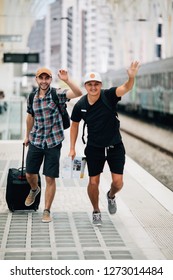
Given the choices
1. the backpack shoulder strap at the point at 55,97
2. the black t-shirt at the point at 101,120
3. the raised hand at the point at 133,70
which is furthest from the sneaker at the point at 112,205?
the raised hand at the point at 133,70

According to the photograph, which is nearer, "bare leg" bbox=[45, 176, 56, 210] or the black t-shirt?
the black t-shirt

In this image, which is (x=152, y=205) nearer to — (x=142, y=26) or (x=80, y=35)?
(x=142, y=26)

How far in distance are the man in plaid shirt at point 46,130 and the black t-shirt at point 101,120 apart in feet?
0.60

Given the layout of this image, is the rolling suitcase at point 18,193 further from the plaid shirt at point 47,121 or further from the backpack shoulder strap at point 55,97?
the backpack shoulder strap at point 55,97

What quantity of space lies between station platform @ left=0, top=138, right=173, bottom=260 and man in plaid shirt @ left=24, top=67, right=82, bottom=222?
0.36 metres

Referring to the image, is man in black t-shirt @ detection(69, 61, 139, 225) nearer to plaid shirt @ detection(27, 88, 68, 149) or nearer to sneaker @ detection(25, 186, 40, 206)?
plaid shirt @ detection(27, 88, 68, 149)

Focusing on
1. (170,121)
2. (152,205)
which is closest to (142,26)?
(170,121)

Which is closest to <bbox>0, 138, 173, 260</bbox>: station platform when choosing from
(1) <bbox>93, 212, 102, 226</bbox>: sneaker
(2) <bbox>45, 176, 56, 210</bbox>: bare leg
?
(1) <bbox>93, 212, 102, 226</bbox>: sneaker

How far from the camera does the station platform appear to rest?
4715mm

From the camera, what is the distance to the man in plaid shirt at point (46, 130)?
18.1 feet

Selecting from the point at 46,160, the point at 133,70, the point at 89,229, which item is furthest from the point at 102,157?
the point at 133,70

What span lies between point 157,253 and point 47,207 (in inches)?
56.8

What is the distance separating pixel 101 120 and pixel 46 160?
700 mm

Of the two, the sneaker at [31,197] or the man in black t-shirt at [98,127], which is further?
the sneaker at [31,197]
